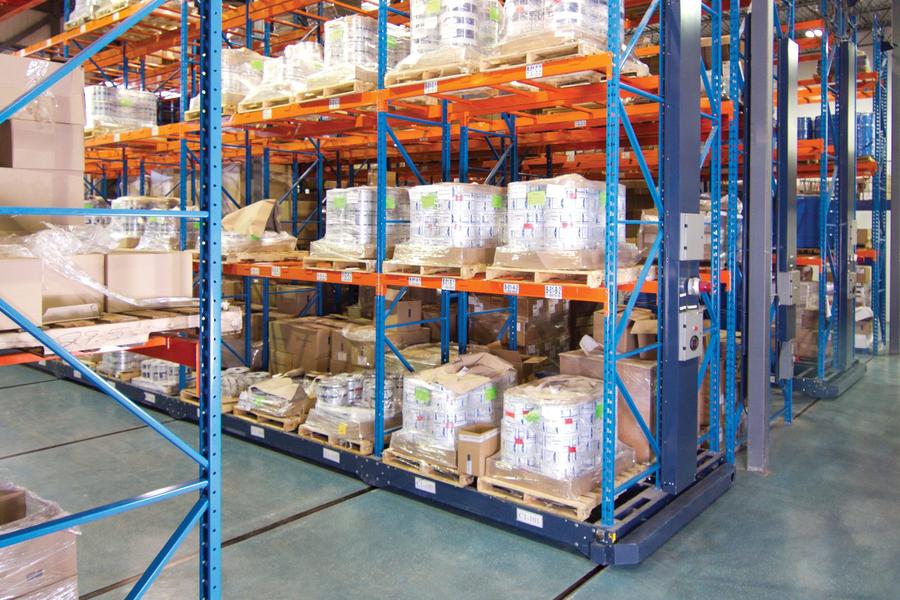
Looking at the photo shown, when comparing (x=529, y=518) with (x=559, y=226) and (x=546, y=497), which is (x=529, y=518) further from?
(x=559, y=226)

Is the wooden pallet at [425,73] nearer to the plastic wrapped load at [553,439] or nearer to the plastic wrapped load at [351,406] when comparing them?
the plastic wrapped load at [553,439]

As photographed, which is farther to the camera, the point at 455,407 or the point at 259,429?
the point at 259,429

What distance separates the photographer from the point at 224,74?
25.6ft

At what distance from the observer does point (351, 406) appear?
6.73 metres

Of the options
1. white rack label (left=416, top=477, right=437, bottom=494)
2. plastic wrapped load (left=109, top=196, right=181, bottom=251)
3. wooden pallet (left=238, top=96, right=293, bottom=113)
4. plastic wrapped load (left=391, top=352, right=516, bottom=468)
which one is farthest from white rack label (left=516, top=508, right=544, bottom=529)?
plastic wrapped load (left=109, top=196, right=181, bottom=251)

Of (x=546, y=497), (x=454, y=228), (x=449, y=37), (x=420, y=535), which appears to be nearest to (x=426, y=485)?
(x=420, y=535)

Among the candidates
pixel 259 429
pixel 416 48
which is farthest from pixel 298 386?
pixel 416 48

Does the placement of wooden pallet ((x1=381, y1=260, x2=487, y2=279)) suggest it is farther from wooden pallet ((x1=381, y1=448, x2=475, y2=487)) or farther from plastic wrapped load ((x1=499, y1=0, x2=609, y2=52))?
plastic wrapped load ((x1=499, y1=0, x2=609, y2=52))

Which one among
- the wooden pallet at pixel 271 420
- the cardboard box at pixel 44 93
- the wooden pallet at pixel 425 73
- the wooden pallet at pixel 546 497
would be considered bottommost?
the wooden pallet at pixel 546 497

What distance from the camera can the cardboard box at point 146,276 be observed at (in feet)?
11.0

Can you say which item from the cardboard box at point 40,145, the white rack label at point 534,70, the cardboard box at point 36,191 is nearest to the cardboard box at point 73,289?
the cardboard box at point 36,191

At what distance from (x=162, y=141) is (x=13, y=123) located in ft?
22.3

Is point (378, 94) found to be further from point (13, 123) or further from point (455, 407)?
point (13, 123)

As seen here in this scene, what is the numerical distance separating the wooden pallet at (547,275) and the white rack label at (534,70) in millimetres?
1301
